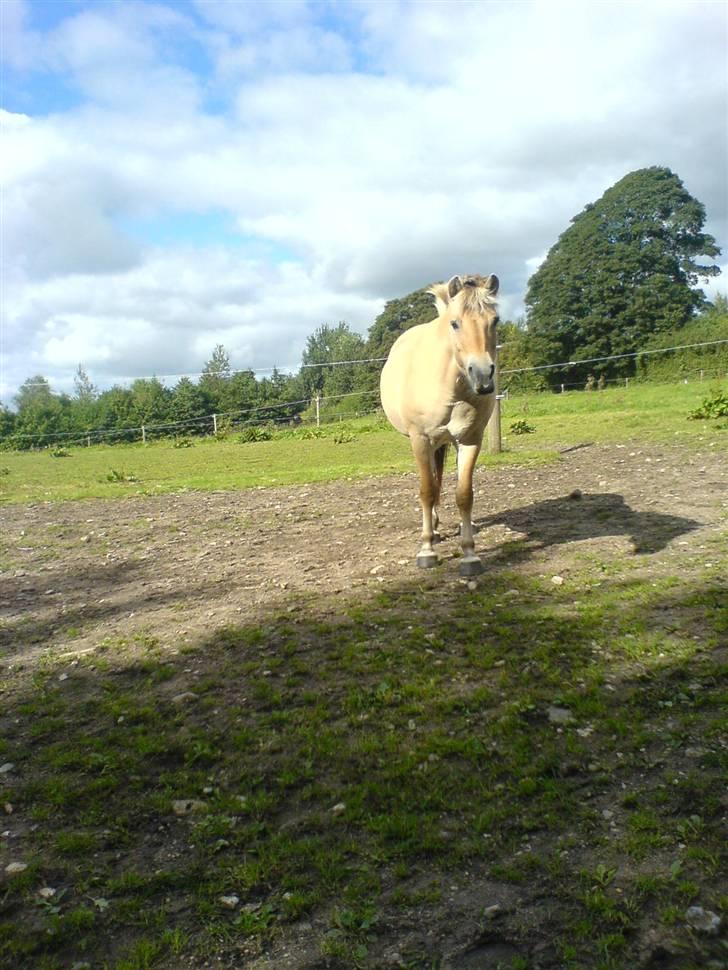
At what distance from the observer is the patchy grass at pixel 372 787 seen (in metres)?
2.31

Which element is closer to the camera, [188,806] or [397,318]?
[188,806]

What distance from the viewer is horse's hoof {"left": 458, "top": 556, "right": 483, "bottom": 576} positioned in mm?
6055

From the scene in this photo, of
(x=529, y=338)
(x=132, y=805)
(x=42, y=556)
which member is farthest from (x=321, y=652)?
(x=529, y=338)

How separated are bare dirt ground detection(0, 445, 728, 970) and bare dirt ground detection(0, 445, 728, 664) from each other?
0.08 ft

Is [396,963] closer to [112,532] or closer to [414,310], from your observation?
[112,532]

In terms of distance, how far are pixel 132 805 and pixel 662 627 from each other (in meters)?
3.35

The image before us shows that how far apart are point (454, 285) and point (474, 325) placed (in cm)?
56

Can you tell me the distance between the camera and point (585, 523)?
→ 7.49 metres

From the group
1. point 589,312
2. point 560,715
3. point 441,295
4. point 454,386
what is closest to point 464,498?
point 454,386

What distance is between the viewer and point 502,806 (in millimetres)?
2836

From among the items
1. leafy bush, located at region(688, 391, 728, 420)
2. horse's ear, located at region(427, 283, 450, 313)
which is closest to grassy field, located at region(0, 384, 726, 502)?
leafy bush, located at region(688, 391, 728, 420)

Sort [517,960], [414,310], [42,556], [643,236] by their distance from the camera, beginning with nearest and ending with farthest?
[517,960] → [42,556] → [643,236] → [414,310]

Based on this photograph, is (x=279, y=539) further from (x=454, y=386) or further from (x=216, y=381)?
(x=216, y=381)

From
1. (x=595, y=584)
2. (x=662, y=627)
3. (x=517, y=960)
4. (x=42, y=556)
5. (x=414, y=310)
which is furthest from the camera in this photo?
(x=414, y=310)
